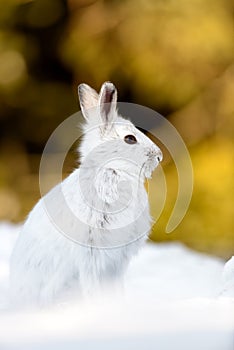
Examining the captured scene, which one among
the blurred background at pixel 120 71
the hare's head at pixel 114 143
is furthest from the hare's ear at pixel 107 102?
the blurred background at pixel 120 71

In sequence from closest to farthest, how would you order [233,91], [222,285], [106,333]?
[106,333], [222,285], [233,91]

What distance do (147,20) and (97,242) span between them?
0.61 m

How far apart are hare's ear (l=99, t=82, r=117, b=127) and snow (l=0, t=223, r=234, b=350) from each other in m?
0.34

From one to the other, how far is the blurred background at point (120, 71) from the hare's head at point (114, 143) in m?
0.24

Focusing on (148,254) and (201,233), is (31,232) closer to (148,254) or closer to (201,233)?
(148,254)

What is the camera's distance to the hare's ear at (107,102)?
1.15 m

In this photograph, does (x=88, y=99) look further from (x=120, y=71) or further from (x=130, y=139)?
(x=120, y=71)

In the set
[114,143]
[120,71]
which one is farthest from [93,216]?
[120,71]

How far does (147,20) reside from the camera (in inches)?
60.2

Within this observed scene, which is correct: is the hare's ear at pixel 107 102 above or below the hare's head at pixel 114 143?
above

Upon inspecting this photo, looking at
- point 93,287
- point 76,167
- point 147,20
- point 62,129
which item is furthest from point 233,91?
point 93,287

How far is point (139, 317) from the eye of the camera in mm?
1231

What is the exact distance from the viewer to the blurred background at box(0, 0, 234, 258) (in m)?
1.49

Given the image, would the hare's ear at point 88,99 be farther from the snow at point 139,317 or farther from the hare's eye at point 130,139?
the snow at point 139,317
